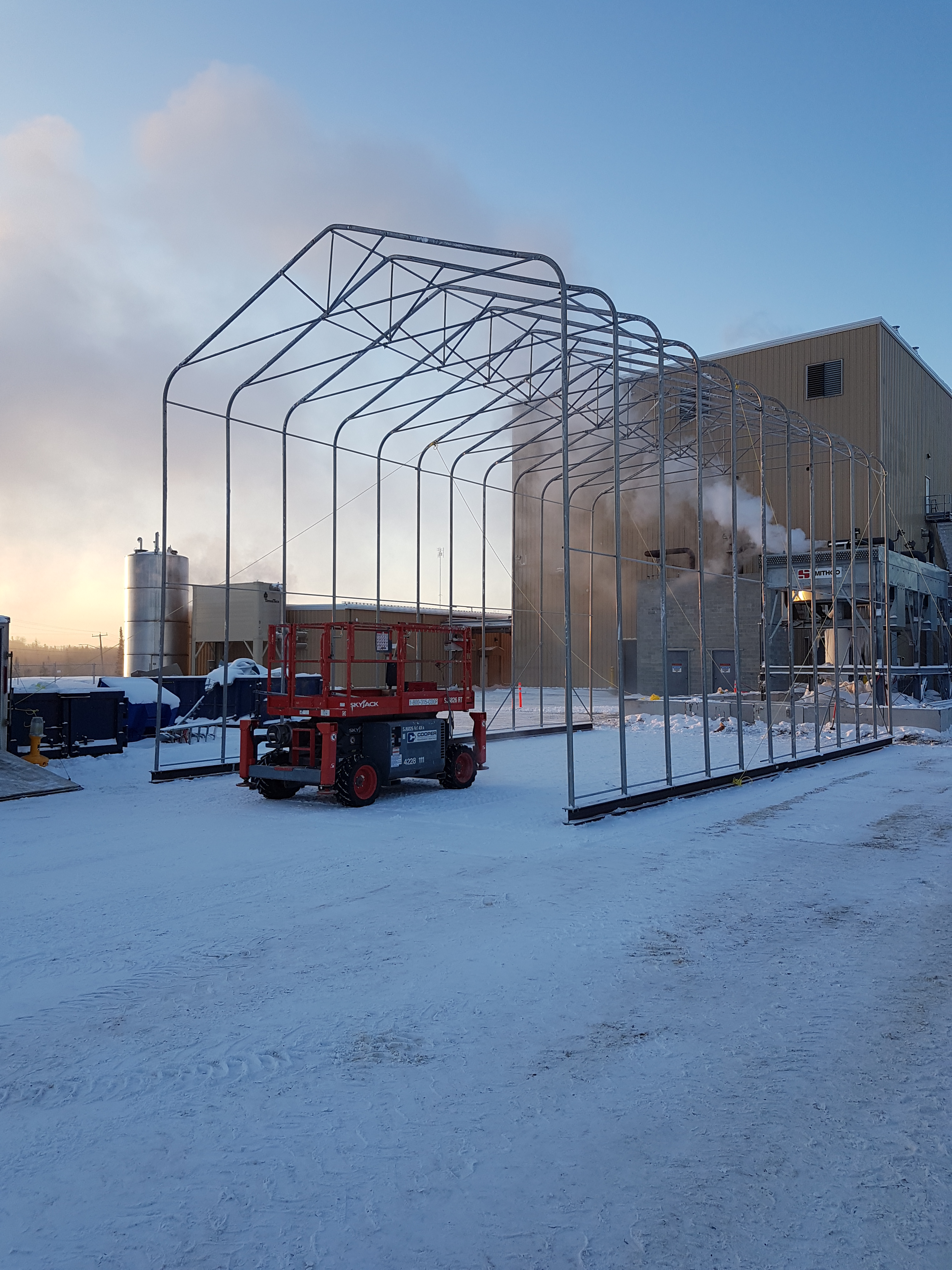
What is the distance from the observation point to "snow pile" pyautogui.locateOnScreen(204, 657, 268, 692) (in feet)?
70.9

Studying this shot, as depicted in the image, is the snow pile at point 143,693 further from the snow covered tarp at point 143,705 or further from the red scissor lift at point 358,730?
the red scissor lift at point 358,730

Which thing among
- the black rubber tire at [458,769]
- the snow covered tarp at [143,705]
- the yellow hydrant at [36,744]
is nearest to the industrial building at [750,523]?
the snow covered tarp at [143,705]

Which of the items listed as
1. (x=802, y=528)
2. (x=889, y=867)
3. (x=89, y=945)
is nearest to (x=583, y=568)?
(x=802, y=528)

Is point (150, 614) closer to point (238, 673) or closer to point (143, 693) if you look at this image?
point (238, 673)

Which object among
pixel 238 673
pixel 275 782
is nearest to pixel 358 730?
pixel 275 782

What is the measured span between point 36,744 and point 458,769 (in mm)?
7168

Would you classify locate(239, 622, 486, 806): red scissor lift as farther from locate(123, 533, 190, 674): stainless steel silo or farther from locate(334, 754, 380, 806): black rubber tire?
locate(123, 533, 190, 674): stainless steel silo

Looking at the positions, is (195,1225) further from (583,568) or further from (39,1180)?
(583,568)

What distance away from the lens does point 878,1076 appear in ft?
14.2

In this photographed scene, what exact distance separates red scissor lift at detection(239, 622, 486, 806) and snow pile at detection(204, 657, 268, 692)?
7666 millimetres

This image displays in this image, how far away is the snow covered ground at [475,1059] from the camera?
3.16 metres

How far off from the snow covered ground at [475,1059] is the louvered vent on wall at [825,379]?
27.3 m

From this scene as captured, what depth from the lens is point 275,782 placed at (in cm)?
1291

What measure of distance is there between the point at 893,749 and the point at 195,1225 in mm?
19725
